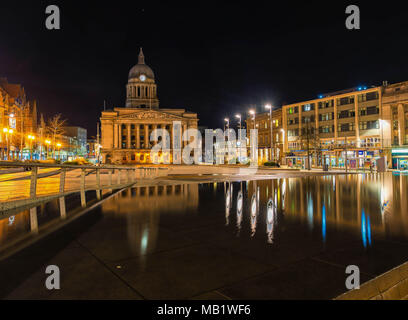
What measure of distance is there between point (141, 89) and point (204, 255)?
139515 millimetres

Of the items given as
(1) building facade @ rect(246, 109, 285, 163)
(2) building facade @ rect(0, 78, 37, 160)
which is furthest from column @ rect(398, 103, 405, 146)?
(2) building facade @ rect(0, 78, 37, 160)

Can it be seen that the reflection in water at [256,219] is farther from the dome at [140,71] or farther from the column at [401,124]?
the dome at [140,71]

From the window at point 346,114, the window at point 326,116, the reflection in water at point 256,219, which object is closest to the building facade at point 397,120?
the window at point 346,114

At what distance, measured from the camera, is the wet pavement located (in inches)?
123

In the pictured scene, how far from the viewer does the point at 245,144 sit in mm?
102438

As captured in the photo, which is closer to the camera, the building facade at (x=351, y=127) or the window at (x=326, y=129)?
the building facade at (x=351, y=127)

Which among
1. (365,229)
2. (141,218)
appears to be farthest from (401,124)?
(141,218)

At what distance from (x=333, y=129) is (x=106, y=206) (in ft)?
219

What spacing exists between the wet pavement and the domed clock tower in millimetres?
133230

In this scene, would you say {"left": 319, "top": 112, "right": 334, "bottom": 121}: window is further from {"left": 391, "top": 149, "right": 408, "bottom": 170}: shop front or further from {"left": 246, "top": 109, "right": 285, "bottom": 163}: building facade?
{"left": 391, "top": 149, "right": 408, "bottom": 170}: shop front

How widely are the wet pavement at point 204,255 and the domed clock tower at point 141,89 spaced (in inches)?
5245

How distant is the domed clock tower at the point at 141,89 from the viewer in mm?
136625

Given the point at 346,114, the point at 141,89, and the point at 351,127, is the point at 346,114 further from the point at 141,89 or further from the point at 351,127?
the point at 141,89
